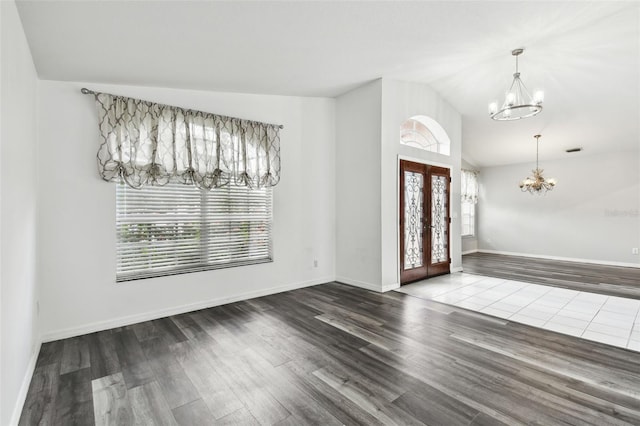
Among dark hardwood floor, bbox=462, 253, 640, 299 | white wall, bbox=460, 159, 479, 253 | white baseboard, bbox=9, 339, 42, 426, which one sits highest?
white wall, bbox=460, 159, 479, 253

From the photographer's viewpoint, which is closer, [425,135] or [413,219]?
[413,219]

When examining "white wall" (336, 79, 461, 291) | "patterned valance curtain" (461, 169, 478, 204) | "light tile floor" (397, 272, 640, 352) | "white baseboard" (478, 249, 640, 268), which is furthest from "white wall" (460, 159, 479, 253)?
"white wall" (336, 79, 461, 291)

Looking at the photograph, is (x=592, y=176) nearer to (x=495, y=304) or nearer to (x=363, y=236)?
(x=495, y=304)

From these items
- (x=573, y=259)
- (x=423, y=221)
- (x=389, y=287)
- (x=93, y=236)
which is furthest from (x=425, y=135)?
(x=573, y=259)

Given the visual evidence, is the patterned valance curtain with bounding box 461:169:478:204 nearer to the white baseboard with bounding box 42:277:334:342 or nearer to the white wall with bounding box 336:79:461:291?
the white wall with bounding box 336:79:461:291

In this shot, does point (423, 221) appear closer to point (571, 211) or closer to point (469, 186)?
point (469, 186)

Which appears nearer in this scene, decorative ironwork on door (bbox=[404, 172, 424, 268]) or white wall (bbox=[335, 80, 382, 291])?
white wall (bbox=[335, 80, 382, 291])

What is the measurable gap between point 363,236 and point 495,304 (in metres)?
2.06

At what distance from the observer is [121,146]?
325cm

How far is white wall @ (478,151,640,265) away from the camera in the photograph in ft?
23.4

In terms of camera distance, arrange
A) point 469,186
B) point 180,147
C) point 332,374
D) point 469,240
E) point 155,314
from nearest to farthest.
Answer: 1. point 332,374
2. point 155,314
3. point 180,147
4. point 469,240
5. point 469,186

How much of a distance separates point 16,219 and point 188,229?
184cm

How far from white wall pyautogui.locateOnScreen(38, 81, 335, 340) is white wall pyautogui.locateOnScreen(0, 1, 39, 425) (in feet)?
1.07

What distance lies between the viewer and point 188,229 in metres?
3.82
